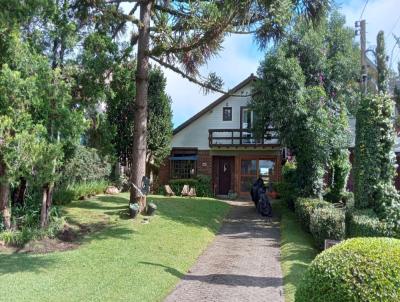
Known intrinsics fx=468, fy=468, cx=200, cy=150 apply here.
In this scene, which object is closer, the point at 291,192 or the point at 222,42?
the point at 222,42

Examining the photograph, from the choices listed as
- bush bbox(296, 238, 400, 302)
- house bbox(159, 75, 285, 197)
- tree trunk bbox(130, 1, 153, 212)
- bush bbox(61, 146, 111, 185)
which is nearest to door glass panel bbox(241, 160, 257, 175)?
house bbox(159, 75, 285, 197)

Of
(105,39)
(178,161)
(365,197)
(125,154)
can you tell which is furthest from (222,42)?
Answer: (178,161)

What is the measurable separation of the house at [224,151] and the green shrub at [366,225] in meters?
17.6

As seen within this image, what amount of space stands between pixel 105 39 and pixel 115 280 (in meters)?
7.94

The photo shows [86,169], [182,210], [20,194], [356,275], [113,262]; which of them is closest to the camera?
[356,275]

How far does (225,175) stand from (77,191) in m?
13.1

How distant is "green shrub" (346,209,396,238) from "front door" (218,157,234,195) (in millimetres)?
→ 18924

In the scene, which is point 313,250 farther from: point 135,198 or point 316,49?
point 316,49

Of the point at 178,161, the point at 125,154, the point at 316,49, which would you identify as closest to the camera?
the point at 316,49

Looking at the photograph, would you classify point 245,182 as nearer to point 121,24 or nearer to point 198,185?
point 198,185

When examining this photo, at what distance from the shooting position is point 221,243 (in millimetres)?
12703

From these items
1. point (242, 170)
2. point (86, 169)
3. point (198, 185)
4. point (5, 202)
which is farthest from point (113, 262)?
point (242, 170)

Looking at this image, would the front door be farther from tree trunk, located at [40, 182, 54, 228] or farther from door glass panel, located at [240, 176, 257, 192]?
tree trunk, located at [40, 182, 54, 228]

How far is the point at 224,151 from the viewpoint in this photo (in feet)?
94.0
